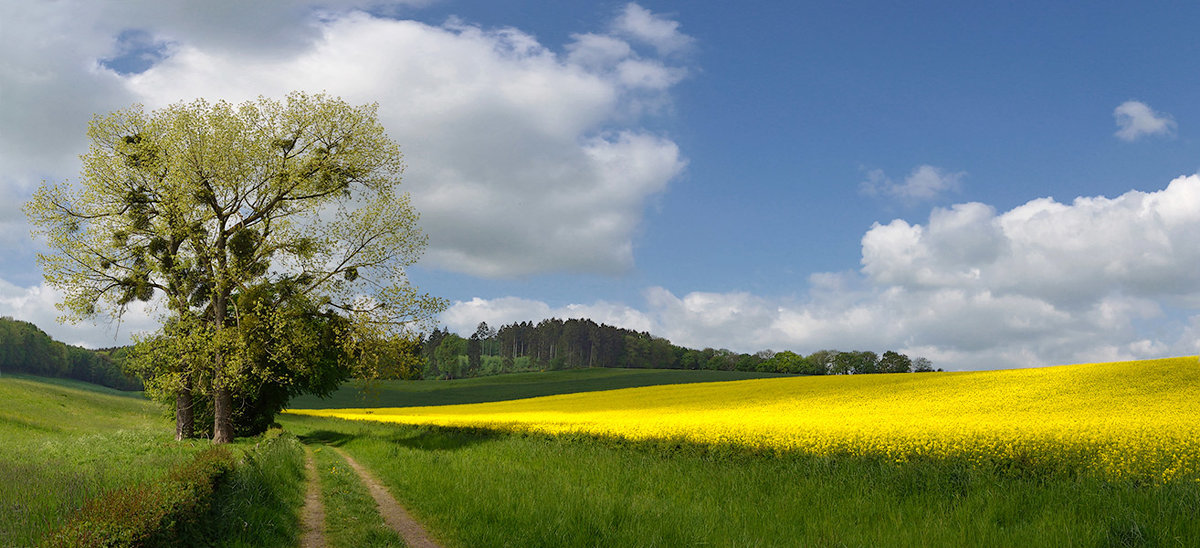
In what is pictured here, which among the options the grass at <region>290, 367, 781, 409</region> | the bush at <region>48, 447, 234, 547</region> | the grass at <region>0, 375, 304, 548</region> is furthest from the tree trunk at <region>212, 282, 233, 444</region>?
the grass at <region>290, 367, 781, 409</region>

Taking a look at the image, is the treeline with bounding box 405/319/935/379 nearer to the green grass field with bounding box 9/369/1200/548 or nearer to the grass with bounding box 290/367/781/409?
the grass with bounding box 290/367/781/409

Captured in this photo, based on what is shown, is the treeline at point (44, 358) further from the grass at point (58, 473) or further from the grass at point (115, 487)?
the grass at point (115, 487)

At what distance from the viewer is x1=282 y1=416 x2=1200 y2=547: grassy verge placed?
27.4ft

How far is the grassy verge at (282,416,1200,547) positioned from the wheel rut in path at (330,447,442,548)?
0.22 meters

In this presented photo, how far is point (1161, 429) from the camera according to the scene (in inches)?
706

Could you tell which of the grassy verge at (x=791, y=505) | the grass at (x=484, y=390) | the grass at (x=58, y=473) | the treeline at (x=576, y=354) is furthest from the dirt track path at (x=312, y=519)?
the treeline at (x=576, y=354)

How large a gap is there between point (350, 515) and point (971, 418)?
853 inches

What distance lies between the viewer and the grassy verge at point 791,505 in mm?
8352

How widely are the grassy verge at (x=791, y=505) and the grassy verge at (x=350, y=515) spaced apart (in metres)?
0.75

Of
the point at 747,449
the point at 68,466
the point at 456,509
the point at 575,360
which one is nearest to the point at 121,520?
the point at 456,509

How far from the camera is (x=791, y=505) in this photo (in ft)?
33.5

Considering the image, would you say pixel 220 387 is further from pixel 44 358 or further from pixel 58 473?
pixel 44 358

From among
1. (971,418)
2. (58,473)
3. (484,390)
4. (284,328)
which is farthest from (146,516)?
(484,390)

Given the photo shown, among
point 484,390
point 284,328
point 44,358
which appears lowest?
point 484,390
